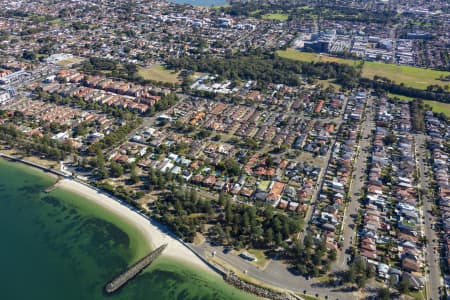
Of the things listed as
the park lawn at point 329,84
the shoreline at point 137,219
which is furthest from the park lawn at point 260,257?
the park lawn at point 329,84

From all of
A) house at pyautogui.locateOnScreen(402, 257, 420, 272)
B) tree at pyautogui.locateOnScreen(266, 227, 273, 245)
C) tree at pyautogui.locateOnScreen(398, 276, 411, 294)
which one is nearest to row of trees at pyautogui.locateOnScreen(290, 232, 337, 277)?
tree at pyautogui.locateOnScreen(266, 227, 273, 245)

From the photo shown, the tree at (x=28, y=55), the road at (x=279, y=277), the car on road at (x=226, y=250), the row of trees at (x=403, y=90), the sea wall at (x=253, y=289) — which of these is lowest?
the sea wall at (x=253, y=289)

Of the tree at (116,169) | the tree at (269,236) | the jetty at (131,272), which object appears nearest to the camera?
the jetty at (131,272)

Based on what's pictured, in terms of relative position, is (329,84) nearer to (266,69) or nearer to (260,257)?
(266,69)

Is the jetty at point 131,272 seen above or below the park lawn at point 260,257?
below

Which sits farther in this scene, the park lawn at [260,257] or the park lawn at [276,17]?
Answer: the park lawn at [276,17]

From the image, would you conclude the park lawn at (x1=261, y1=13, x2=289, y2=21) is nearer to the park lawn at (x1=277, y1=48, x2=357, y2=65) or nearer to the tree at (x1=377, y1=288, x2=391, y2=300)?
the park lawn at (x1=277, y1=48, x2=357, y2=65)

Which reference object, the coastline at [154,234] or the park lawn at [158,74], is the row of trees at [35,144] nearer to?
the coastline at [154,234]

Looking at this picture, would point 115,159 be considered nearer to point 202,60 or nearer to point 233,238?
point 233,238
